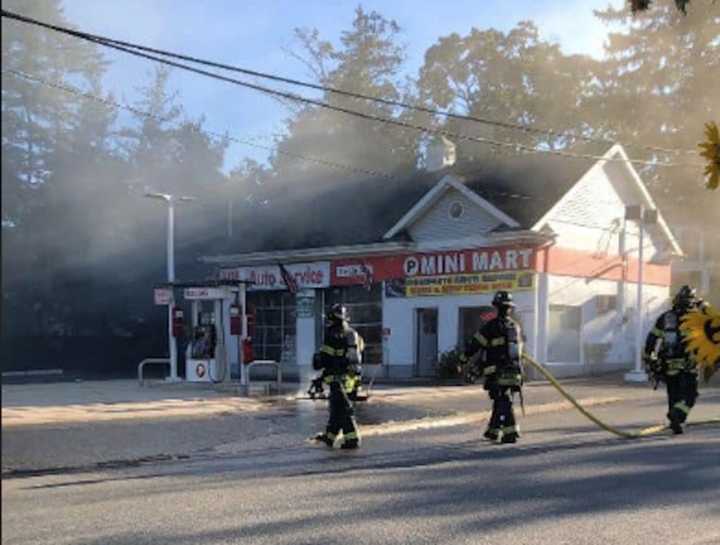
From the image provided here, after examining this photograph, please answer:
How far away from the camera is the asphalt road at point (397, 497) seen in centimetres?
581

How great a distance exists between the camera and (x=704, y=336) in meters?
3.34

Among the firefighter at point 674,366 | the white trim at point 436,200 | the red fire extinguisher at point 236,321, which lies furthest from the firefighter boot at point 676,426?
the white trim at point 436,200

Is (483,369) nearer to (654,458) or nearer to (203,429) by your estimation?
(654,458)

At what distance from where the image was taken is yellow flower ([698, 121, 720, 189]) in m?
3.28

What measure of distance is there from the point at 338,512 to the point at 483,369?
394 centimetres

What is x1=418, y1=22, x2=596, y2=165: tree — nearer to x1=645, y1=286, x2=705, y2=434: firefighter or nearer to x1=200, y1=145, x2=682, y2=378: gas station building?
x1=200, y1=145, x2=682, y2=378: gas station building

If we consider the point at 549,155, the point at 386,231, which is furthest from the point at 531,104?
the point at 386,231

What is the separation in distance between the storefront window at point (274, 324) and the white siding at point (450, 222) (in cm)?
482

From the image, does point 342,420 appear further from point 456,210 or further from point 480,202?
point 456,210

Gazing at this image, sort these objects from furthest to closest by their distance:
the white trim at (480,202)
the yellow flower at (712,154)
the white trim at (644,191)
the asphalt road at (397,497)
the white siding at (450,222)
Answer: the white trim at (644,191)
the white siding at (450,222)
the white trim at (480,202)
the asphalt road at (397,497)
the yellow flower at (712,154)

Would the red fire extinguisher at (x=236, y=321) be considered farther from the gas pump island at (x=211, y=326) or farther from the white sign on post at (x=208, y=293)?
the white sign on post at (x=208, y=293)

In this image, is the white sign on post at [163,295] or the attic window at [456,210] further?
the attic window at [456,210]

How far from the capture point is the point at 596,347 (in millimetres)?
22484

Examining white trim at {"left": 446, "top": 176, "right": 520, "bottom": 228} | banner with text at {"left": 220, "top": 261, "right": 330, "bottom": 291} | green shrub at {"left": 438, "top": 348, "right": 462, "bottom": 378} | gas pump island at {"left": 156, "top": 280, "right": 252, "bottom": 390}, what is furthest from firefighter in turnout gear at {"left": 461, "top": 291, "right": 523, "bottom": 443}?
banner with text at {"left": 220, "top": 261, "right": 330, "bottom": 291}
